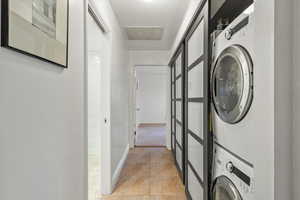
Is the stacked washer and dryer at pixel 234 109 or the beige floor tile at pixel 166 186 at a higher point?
the stacked washer and dryer at pixel 234 109

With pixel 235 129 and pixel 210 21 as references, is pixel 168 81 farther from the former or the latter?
pixel 235 129

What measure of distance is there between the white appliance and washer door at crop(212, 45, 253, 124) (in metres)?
0.26

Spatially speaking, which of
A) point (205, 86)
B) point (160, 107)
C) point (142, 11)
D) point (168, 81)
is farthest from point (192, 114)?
point (160, 107)

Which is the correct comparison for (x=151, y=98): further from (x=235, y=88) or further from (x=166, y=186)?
(x=235, y=88)

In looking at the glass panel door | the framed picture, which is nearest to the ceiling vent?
the glass panel door

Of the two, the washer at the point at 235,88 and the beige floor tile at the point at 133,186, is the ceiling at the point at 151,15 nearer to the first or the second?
the washer at the point at 235,88

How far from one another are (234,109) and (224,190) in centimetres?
59

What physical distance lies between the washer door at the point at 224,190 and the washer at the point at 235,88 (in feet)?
0.74

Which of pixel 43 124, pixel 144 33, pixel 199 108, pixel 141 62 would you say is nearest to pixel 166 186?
pixel 199 108

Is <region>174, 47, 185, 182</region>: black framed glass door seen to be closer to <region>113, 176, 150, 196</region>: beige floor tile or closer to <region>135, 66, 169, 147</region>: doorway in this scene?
<region>113, 176, 150, 196</region>: beige floor tile

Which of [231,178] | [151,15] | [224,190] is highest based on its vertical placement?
[151,15]

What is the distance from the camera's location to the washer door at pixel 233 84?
0.99 m
